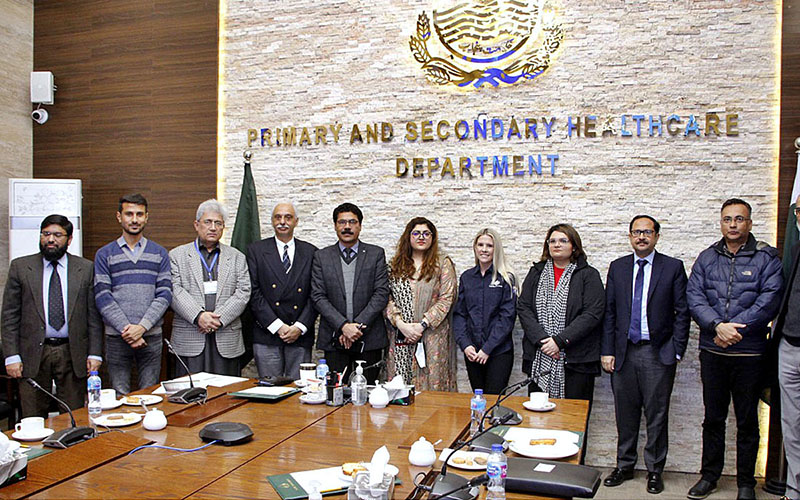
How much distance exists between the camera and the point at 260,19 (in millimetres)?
5648

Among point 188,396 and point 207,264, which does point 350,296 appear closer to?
point 207,264

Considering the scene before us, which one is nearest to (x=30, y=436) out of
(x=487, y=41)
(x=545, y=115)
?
(x=545, y=115)

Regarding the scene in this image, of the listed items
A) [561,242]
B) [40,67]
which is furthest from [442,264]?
[40,67]

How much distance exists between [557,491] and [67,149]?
5.73 m

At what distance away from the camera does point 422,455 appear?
2156 mm

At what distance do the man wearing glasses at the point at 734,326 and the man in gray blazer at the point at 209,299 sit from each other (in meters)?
3.06

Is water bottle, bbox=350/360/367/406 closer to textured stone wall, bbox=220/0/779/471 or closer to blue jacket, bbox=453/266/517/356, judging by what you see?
blue jacket, bbox=453/266/517/356

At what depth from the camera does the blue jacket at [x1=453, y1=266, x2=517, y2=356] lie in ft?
14.6

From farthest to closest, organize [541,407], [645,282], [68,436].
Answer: [645,282] < [541,407] < [68,436]

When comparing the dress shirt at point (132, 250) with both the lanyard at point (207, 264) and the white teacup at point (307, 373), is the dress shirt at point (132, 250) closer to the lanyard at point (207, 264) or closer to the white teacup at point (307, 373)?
the lanyard at point (207, 264)

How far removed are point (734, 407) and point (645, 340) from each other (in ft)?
2.18

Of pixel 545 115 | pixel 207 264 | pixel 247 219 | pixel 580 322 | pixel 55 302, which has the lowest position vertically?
pixel 580 322

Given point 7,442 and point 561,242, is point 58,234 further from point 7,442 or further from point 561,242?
point 561,242

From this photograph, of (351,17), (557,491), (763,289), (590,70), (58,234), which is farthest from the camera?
(351,17)
